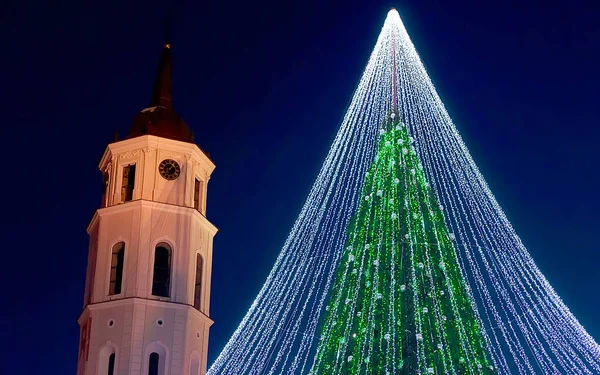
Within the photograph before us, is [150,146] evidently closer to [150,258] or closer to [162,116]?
[162,116]

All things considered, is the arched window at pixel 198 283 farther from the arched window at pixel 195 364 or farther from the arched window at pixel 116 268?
the arched window at pixel 116 268

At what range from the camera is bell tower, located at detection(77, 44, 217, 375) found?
129 ft

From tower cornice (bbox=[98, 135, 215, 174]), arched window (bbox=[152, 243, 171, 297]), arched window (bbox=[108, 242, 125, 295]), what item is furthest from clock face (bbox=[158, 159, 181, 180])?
arched window (bbox=[108, 242, 125, 295])

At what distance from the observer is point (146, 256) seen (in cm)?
4056

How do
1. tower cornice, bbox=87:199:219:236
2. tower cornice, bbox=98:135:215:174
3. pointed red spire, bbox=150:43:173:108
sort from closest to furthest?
tower cornice, bbox=87:199:219:236 → tower cornice, bbox=98:135:215:174 → pointed red spire, bbox=150:43:173:108

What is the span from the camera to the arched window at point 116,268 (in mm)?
40500

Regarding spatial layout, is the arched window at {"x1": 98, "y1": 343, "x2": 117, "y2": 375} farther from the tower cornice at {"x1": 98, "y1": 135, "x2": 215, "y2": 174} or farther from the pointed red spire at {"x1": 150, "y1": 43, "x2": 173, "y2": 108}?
the pointed red spire at {"x1": 150, "y1": 43, "x2": 173, "y2": 108}

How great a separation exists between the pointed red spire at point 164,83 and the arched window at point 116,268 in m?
7.18

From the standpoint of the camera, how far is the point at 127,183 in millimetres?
42750

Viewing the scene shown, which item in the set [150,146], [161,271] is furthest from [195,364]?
[150,146]

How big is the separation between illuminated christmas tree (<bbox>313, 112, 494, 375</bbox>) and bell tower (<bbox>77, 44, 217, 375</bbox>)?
38.7 feet

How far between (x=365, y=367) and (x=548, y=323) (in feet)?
17.4

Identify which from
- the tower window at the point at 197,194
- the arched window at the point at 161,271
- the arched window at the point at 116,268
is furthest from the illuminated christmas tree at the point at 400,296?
the tower window at the point at 197,194

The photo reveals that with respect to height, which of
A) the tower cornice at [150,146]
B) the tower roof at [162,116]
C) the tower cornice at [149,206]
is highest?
the tower roof at [162,116]
